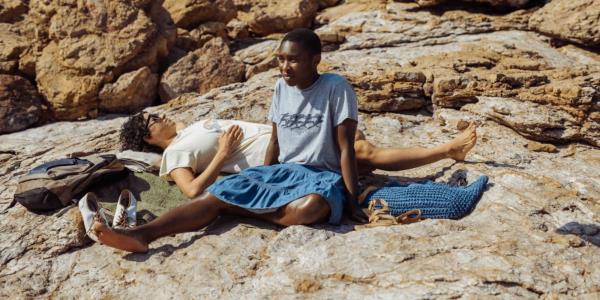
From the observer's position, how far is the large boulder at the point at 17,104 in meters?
6.22

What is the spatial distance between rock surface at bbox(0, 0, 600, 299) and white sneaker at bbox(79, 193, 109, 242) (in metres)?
0.17

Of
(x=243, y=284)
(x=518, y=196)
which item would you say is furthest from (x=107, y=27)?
(x=518, y=196)

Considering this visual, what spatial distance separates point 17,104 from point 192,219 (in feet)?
13.8

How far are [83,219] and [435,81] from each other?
357 centimetres

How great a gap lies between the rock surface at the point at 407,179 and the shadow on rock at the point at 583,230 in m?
0.01

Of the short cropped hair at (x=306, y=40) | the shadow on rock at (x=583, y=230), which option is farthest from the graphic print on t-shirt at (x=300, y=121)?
the shadow on rock at (x=583, y=230)

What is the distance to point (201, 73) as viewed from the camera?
682 centimetres

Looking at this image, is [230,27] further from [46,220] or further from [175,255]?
[175,255]

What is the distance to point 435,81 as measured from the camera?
5301 millimetres

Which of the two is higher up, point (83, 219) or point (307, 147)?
point (307, 147)

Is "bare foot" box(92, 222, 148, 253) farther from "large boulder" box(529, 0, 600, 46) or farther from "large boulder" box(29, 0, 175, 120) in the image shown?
"large boulder" box(529, 0, 600, 46)

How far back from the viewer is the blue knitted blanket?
3377mm

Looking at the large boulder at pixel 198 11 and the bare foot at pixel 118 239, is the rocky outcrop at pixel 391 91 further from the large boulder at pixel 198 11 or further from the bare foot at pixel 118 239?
the large boulder at pixel 198 11

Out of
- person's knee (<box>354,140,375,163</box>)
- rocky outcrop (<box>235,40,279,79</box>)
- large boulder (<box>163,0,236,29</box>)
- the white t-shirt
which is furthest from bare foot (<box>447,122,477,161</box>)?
large boulder (<box>163,0,236,29</box>)
